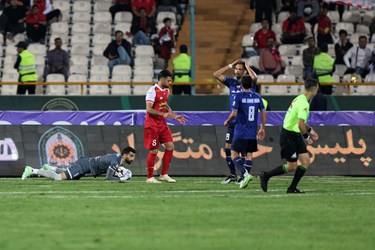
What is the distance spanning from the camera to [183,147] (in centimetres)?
2595

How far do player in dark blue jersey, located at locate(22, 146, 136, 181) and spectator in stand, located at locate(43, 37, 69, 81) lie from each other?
11.2 meters

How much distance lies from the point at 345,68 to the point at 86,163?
46.9ft

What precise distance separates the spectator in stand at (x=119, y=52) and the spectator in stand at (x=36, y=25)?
2.33 metres

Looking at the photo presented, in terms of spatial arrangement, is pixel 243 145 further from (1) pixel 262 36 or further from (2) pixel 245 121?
(1) pixel 262 36

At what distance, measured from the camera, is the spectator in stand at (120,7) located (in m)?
36.6

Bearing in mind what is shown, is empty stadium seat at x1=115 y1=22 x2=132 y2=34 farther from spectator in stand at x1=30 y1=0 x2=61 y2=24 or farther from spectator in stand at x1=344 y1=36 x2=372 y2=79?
spectator in stand at x1=344 y1=36 x2=372 y2=79

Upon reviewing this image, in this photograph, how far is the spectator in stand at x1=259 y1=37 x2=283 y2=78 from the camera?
34281mm

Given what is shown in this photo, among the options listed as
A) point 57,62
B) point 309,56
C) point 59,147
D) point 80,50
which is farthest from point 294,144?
point 80,50

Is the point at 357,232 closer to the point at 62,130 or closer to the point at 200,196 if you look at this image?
the point at 200,196

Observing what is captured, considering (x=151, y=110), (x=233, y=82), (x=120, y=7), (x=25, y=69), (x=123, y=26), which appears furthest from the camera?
(x=120, y=7)

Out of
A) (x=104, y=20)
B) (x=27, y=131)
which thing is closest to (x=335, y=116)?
(x=27, y=131)

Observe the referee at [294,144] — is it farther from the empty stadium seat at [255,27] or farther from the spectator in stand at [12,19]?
the spectator in stand at [12,19]

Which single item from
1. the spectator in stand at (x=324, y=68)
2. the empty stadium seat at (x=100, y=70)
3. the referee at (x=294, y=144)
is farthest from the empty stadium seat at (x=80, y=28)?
the referee at (x=294, y=144)

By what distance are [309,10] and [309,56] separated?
3.42m
